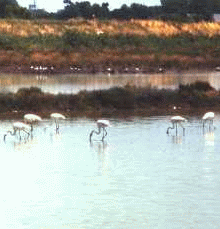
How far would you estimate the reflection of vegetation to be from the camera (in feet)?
101

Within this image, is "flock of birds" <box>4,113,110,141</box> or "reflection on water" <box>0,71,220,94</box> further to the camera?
"reflection on water" <box>0,71,220,94</box>

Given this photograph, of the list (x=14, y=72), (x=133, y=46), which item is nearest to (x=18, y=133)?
(x=14, y=72)

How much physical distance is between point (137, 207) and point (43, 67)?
3908 centimetres

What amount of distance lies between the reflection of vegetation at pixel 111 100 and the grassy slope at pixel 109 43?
2205 cm

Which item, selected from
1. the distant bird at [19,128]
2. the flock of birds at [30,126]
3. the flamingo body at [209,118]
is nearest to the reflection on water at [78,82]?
the flamingo body at [209,118]

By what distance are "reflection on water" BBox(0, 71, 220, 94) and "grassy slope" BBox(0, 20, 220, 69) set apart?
177 inches

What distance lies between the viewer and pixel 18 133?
25656 mm

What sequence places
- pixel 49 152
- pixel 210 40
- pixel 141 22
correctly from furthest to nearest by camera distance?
pixel 141 22 → pixel 210 40 → pixel 49 152

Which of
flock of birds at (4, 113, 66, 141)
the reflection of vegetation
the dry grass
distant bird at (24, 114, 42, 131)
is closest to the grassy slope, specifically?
the dry grass

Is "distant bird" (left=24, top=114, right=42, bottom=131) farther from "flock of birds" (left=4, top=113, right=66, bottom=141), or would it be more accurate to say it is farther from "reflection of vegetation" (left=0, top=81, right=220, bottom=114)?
"reflection of vegetation" (left=0, top=81, right=220, bottom=114)

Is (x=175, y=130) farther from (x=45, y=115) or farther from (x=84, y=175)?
(x=84, y=175)

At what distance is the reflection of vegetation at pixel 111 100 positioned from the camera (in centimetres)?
3081

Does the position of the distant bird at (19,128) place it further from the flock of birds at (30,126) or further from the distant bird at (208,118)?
the distant bird at (208,118)

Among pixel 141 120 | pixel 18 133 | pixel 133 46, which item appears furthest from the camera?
pixel 133 46
